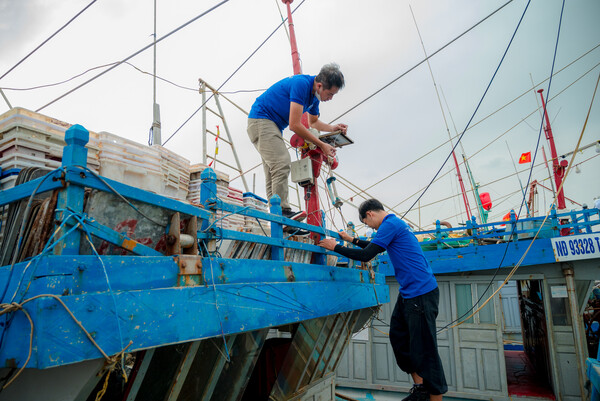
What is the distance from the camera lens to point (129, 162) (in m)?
3.03

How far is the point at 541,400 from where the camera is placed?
9273 millimetres

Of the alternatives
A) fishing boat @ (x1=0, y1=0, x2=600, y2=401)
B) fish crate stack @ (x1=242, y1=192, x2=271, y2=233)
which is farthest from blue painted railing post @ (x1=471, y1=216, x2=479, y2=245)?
fish crate stack @ (x1=242, y1=192, x2=271, y2=233)

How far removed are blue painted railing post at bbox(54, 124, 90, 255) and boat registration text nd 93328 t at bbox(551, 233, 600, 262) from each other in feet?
35.4

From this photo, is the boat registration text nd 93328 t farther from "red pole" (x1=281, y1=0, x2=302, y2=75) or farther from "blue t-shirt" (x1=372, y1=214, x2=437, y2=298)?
"red pole" (x1=281, y1=0, x2=302, y2=75)

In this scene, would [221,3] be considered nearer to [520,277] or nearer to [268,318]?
[268,318]

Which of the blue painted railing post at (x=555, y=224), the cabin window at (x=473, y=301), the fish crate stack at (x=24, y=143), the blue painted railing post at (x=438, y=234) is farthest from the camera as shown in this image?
the blue painted railing post at (x=438, y=234)

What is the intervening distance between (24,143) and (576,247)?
11.2 meters

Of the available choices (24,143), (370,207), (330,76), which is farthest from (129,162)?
(370,207)

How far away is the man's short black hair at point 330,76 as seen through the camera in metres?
3.86

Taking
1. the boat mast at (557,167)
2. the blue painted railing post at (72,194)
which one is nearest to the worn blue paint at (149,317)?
the blue painted railing post at (72,194)

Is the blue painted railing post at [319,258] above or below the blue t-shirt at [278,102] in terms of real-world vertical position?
below

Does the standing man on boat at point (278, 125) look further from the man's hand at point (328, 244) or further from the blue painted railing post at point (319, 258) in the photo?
the man's hand at point (328, 244)

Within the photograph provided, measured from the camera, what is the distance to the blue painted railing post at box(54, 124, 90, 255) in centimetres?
170

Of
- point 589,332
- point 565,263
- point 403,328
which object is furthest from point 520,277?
point 403,328
